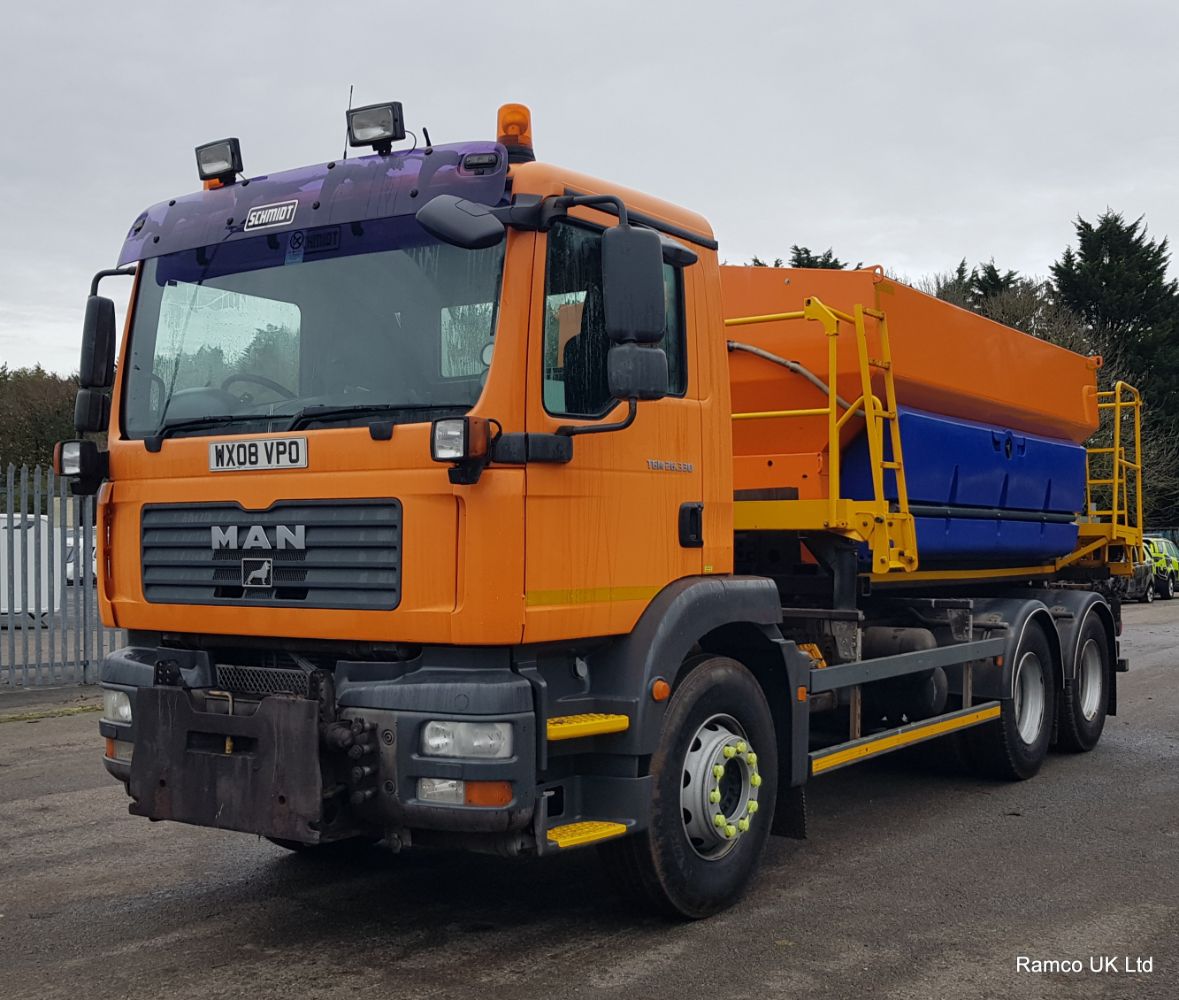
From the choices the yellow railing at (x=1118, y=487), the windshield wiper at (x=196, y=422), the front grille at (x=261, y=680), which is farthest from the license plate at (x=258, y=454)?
the yellow railing at (x=1118, y=487)

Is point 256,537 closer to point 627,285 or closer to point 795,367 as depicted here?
point 627,285

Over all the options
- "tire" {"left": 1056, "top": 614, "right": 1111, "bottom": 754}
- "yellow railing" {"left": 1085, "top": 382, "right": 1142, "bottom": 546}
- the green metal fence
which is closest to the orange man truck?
"tire" {"left": 1056, "top": 614, "right": 1111, "bottom": 754}

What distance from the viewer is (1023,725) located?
27.7 feet

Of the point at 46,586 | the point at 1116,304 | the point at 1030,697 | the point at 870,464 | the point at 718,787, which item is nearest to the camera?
the point at 718,787

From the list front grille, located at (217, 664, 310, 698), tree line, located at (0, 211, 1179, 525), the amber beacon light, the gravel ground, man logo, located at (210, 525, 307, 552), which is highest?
tree line, located at (0, 211, 1179, 525)

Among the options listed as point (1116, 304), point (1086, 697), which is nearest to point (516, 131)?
point (1086, 697)

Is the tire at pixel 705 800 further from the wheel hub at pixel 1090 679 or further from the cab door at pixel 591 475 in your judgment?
the wheel hub at pixel 1090 679

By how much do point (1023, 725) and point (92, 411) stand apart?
6.05 meters

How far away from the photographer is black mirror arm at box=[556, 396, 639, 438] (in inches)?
183

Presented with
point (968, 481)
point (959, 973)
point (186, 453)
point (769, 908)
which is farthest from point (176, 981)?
point (968, 481)

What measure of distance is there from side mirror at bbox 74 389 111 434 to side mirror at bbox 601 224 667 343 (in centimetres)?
235

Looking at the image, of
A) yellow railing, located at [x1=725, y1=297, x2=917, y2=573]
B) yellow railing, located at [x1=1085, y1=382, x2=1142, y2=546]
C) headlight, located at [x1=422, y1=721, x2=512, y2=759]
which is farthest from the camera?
yellow railing, located at [x1=1085, y1=382, x2=1142, y2=546]

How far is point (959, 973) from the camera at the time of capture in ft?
15.1

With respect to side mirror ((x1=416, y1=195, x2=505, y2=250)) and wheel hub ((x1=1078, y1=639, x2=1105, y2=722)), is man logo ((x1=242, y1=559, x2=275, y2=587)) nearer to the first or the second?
side mirror ((x1=416, y1=195, x2=505, y2=250))
